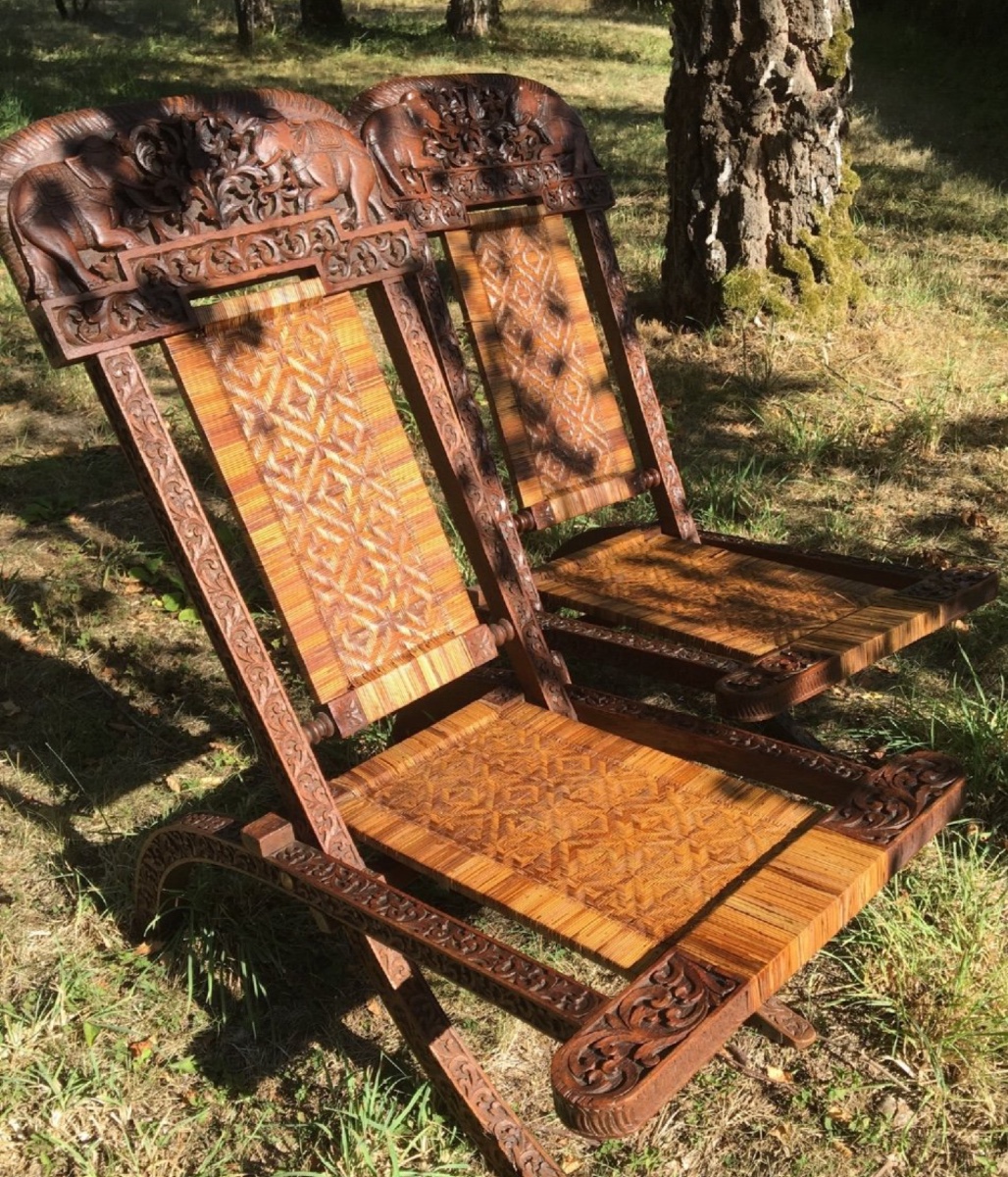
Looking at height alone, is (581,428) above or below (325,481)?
below

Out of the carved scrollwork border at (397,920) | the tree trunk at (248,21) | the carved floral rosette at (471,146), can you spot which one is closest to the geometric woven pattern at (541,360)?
the carved floral rosette at (471,146)

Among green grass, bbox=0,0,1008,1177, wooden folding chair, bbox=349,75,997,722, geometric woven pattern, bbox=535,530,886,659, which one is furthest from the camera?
geometric woven pattern, bbox=535,530,886,659

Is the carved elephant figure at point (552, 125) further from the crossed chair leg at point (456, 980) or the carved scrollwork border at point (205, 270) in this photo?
the crossed chair leg at point (456, 980)

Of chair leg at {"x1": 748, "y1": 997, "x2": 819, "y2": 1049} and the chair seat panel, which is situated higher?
the chair seat panel

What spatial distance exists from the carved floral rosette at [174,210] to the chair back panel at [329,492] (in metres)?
0.10

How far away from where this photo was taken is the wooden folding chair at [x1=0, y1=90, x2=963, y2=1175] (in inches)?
78.7

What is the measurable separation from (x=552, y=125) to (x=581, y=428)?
2.73ft

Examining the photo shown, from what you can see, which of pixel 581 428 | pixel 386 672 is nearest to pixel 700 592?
pixel 581 428

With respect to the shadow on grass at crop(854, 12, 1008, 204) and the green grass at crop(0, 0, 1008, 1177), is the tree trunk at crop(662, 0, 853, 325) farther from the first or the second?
the shadow on grass at crop(854, 12, 1008, 204)

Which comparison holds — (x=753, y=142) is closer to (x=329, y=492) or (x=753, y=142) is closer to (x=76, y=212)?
(x=329, y=492)

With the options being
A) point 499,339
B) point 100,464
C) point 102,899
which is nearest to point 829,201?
point 499,339

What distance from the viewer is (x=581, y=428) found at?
3512 mm

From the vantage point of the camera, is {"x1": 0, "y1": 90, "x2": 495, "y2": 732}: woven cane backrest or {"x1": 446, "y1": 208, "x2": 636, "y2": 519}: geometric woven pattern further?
{"x1": 446, "y1": 208, "x2": 636, "y2": 519}: geometric woven pattern

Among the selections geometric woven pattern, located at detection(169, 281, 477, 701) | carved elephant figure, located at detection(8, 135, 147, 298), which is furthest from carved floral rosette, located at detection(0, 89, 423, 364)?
geometric woven pattern, located at detection(169, 281, 477, 701)
